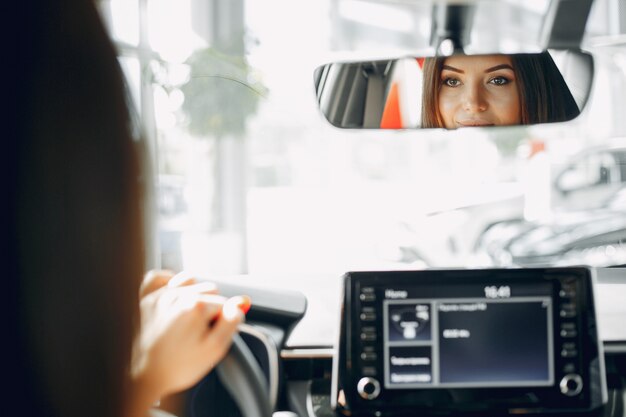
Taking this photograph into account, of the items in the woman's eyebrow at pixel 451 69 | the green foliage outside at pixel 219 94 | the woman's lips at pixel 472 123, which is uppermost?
the green foliage outside at pixel 219 94

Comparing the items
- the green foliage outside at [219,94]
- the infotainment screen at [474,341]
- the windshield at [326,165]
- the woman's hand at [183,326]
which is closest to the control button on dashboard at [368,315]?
the infotainment screen at [474,341]

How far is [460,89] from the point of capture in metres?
1.56

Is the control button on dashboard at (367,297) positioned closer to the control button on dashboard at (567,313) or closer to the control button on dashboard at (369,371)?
the control button on dashboard at (369,371)

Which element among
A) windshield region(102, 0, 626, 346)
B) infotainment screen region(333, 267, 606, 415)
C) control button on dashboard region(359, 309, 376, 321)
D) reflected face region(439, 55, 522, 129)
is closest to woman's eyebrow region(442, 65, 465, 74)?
reflected face region(439, 55, 522, 129)

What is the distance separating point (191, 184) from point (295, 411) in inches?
72.9

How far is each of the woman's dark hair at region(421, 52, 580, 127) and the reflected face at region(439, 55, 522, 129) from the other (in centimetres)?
1

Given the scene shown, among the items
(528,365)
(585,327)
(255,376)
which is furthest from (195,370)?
(585,327)

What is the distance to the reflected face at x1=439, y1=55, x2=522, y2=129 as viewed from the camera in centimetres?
152

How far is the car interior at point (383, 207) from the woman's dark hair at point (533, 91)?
0.04ft

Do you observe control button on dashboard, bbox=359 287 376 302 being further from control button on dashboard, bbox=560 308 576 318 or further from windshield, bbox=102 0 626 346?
control button on dashboard, bbox=560 308 576 318

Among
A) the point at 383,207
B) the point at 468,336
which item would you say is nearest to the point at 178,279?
the point at 468,336

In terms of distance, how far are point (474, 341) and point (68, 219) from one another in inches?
47.1

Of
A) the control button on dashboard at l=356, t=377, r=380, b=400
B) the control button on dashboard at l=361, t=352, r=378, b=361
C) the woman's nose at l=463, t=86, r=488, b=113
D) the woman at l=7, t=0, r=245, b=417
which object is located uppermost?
the woman's nose at l=463, t=86, r=488, b=113

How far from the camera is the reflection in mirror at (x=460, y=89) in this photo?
1.52 metres
